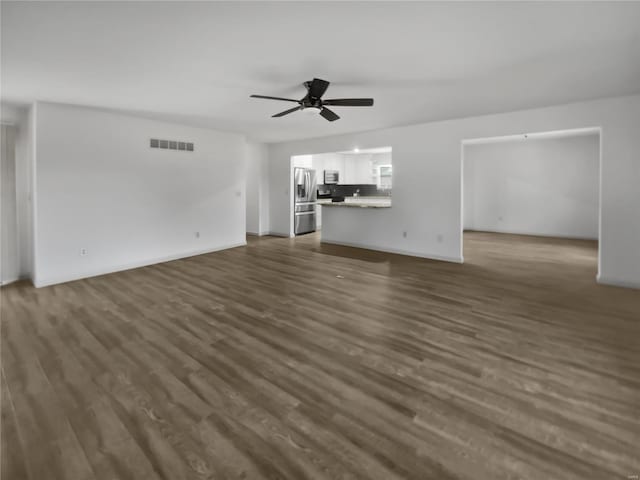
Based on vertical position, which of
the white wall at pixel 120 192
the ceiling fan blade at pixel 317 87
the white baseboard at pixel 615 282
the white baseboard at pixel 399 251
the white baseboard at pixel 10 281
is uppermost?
the ceiling fan blade at pixel 317 87

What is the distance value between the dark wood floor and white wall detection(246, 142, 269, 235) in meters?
4.72

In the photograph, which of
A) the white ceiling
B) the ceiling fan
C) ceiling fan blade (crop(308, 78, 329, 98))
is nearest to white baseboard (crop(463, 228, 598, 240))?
the white ceiling

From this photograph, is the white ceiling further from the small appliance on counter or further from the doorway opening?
the small appliance on counter

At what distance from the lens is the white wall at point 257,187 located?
866 centimetres

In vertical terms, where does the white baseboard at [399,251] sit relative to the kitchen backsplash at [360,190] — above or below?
below

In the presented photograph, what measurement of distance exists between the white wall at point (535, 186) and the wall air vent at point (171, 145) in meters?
7.72

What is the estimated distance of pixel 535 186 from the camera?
28.0 feet

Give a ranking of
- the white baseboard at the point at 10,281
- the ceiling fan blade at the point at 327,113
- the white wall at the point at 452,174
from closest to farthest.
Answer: the ceiling fan blade at the point at 327,113
the white wall at the point at 452,174
the white baseboard at the point at 10,281

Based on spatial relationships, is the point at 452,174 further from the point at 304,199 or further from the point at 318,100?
the point at 304,199

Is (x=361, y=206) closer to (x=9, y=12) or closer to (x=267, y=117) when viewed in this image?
(x=267, y=117)

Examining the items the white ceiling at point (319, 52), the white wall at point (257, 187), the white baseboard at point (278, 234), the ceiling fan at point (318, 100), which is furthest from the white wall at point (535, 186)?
the ceiling fan at point (318, 100)

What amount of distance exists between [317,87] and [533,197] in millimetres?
7718

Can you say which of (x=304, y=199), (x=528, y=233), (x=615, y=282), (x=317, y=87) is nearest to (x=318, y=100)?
(x=317, y=87)

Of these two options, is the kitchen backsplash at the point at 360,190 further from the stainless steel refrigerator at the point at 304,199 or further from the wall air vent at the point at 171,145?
the wall air vent at the point at 171,145
